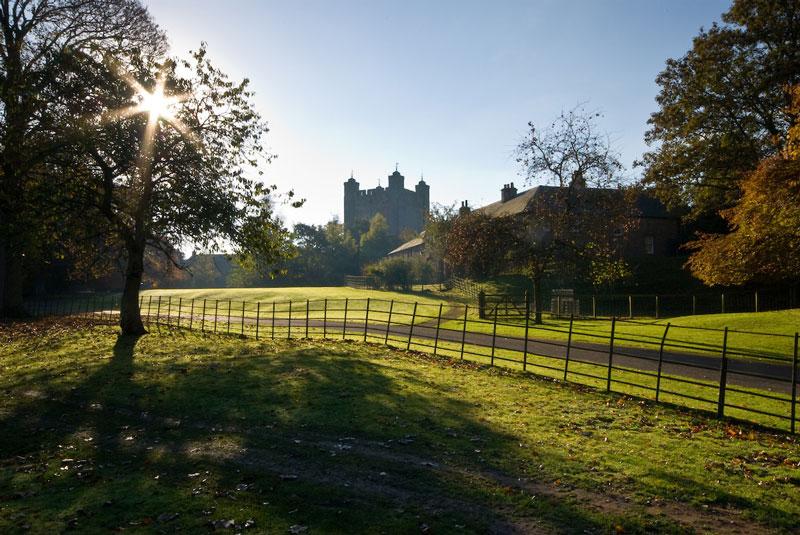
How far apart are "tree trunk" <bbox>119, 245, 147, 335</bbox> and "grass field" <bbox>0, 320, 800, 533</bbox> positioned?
805 cm

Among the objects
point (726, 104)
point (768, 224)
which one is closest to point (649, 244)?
point (726, 104)

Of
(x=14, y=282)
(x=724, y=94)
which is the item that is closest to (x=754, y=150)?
(x=724, y=94)

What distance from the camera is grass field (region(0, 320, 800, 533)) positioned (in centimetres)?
634

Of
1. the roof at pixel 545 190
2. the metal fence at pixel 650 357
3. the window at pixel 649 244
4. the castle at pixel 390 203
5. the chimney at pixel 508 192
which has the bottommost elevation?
the metal fence at pixel 650 357

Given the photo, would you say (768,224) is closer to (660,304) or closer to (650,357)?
(650,357)

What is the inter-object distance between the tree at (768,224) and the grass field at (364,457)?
13.9 metres

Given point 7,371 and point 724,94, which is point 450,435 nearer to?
point 7,371

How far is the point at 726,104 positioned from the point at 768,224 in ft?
39.9

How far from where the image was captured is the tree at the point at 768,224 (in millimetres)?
20672

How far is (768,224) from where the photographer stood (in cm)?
2181

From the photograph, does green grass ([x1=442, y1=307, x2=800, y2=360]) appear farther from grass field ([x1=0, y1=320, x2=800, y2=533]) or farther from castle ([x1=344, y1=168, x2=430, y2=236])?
castle ([x1=344, y1=168, x2=430, y2=236])

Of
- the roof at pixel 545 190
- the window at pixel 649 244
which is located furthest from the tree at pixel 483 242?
the window at pixel 649 244

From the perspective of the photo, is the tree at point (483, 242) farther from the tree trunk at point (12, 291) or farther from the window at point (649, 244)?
the window at point (649, 244)

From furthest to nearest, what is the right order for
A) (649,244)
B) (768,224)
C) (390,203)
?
(390,203), (649,244), (768,224)
